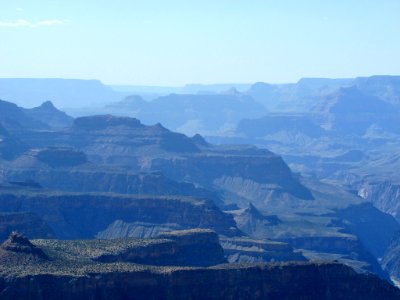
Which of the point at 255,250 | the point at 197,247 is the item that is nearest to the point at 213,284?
the point at 197,247

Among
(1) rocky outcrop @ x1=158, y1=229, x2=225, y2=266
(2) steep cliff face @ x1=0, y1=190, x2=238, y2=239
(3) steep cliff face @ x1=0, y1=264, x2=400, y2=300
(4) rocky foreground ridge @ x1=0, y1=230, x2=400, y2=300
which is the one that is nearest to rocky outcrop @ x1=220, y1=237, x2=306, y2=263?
(2) steep cliff face @ x1=0, y1=190, x2=238, y2=239

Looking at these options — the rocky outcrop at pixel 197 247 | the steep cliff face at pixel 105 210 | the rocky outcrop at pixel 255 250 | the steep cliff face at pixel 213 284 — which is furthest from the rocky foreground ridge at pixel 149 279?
the steep cliff face at pixel 105 210

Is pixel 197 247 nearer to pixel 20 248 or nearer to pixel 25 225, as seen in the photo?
pixel 25 225

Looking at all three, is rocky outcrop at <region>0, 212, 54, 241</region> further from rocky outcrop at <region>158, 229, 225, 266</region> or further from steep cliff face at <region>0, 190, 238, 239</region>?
rocky outcrop at <region>158, 229, 225, 266</region>

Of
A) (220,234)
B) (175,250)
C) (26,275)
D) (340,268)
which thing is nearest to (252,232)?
(220,234)

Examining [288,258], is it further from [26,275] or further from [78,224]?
[26,275]

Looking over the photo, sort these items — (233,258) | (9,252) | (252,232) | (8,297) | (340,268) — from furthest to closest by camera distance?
(252,232)
(233,258)
(340,268)
(9,252)
(8,297)

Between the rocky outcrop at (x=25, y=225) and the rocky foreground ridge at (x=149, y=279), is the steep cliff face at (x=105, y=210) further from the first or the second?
the rocky foreground ridge at (x=149, y=279)

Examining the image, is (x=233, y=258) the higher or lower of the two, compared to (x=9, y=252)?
lower
